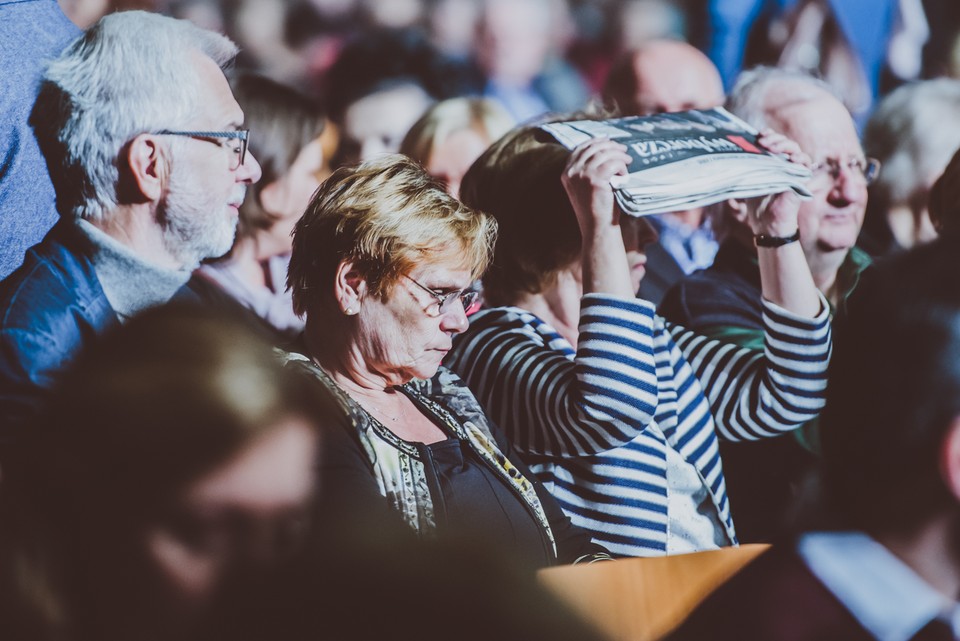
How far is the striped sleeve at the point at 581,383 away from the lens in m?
1.91

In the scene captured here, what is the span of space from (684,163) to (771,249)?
0.41 m

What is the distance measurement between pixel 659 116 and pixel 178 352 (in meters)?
→ 1.49

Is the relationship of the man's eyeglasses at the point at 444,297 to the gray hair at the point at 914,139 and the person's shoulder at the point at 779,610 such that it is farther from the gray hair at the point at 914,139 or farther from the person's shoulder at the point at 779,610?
the gray hair at the point at 914,139

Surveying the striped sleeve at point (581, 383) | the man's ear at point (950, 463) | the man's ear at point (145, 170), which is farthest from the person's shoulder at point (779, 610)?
the man's ear at point (145, 170)

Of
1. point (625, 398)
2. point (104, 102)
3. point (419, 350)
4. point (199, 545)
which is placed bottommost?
point (625, 398)

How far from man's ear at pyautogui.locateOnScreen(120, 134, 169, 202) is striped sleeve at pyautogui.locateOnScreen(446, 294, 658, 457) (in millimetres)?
705

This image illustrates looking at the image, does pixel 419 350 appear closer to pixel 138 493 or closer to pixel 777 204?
pixel 138 493

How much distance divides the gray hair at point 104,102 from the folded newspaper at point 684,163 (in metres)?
0.74

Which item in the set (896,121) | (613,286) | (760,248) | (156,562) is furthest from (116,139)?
(896,121)

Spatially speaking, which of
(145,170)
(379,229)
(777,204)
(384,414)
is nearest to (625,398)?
(384,414)

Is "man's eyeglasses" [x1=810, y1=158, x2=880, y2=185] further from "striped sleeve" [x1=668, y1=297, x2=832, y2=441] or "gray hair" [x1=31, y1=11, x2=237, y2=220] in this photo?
"gray hair" [x1=31, y1=11, x2=237, y2=220]

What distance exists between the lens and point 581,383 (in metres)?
1.91

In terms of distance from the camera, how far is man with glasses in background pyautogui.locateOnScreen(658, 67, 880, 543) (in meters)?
2.44

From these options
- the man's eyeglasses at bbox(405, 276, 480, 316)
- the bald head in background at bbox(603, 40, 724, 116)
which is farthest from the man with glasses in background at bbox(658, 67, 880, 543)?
the man's eyeglasses at bbox(405, 276, 480, 316)
